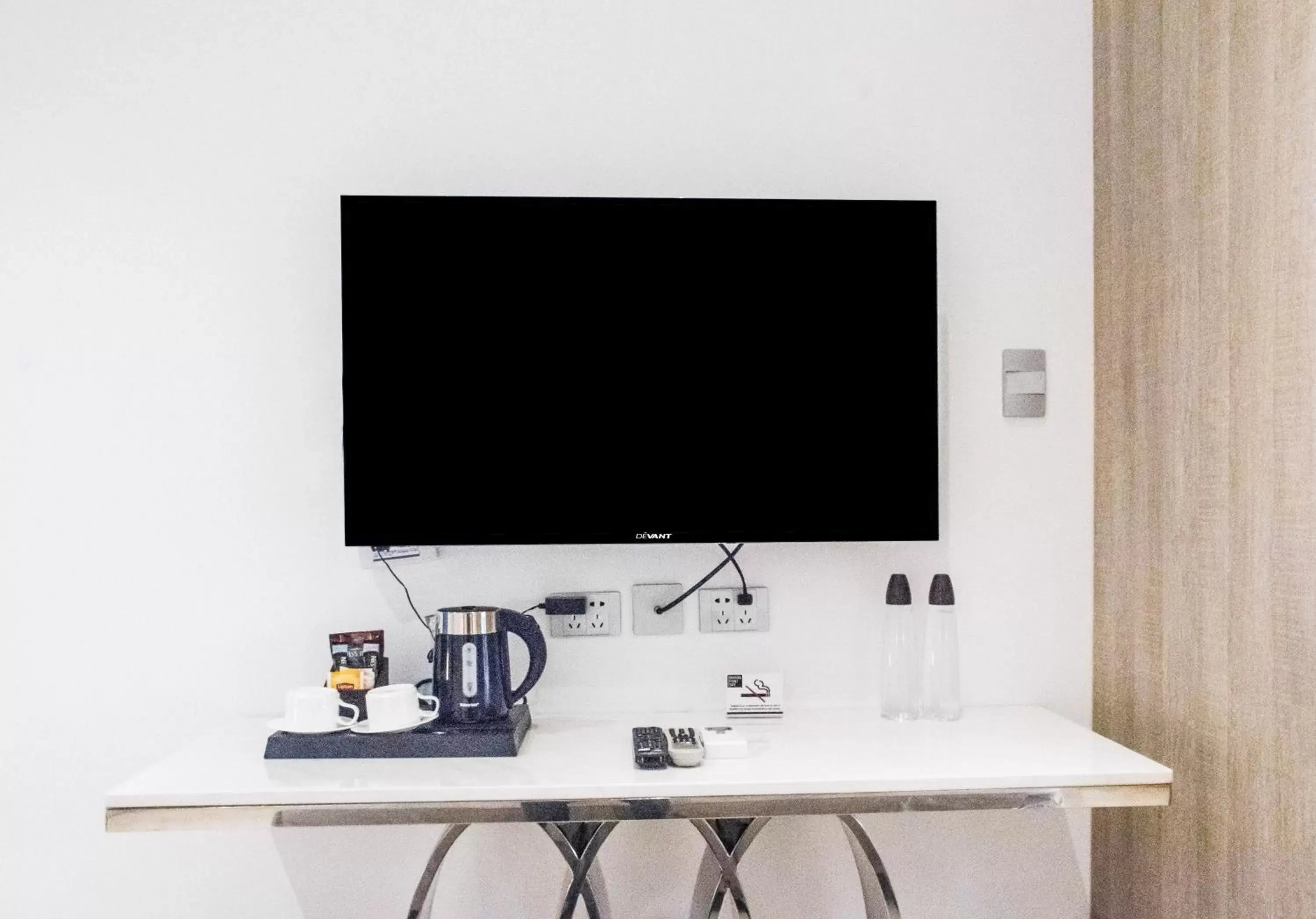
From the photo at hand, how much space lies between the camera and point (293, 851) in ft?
6.32

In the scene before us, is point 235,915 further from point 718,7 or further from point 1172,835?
point 718,7

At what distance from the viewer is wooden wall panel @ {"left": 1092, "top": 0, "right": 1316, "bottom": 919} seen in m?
1.41

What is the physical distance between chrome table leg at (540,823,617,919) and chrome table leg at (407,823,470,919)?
18cm

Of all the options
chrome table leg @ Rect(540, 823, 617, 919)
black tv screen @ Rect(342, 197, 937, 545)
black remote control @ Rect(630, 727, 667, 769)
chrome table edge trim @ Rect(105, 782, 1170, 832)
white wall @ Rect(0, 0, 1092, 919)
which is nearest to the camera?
chrome table edge trim @ Rect(105, 782, 1170, 832)

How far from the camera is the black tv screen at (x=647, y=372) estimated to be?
1.78 meters

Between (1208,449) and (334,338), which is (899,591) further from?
(334,338)

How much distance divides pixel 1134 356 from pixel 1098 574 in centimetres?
49

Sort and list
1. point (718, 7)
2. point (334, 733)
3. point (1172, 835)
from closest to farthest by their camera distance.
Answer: point (334, 733) < point (1172, 835) < point (718, 7)

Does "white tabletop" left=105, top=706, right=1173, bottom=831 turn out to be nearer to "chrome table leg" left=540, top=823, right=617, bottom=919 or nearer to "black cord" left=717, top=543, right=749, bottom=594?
"chrome table leg" left=540, top=823, right=617, bottom=919

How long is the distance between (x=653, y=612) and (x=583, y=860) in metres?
0.53

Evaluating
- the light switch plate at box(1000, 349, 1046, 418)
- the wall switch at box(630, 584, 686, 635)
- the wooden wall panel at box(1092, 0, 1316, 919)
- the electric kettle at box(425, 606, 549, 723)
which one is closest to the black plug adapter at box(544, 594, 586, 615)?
the wall switch at box(630, 584, 686, 635)

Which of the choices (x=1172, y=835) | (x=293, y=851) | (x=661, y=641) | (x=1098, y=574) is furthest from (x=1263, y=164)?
(x=293, y=851)

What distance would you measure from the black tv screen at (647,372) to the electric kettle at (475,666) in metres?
0.20

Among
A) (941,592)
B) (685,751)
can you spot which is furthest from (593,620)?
(941,592)
